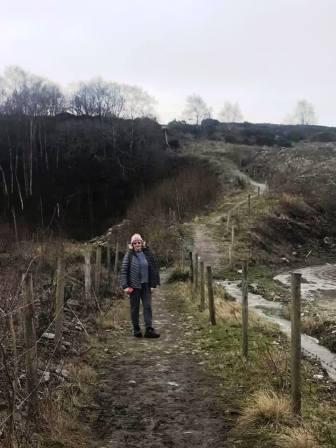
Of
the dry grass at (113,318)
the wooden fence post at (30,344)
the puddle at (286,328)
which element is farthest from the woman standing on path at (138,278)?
the wooden fence post at (30,344)

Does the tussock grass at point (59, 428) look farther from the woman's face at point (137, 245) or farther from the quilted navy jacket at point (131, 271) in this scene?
the woman's face at point (137, 245)

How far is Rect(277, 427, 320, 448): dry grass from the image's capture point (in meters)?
4.53

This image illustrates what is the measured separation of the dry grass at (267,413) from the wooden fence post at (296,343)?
0.37 ft

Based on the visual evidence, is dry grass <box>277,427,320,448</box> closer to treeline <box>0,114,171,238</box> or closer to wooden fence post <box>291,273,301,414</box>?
wooden fence post <box>291,273,301,414</box>

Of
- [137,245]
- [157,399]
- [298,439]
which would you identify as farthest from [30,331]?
[137,245]

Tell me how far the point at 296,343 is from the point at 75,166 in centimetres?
4974

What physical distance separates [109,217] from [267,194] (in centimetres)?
1589

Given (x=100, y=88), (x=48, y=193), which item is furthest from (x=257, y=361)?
(x=100, y=88)

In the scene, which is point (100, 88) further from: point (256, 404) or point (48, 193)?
point (256, 404)

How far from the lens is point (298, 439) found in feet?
15.1

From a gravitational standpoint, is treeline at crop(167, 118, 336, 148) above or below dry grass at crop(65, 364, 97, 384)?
above

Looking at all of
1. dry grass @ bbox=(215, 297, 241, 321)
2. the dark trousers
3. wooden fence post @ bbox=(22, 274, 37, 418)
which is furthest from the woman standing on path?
wooden fence post @ bbox=(22, 274, 37, 418)

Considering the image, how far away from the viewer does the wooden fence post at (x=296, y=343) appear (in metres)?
5.36

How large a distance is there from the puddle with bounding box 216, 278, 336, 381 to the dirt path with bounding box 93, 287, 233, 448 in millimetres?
2012
